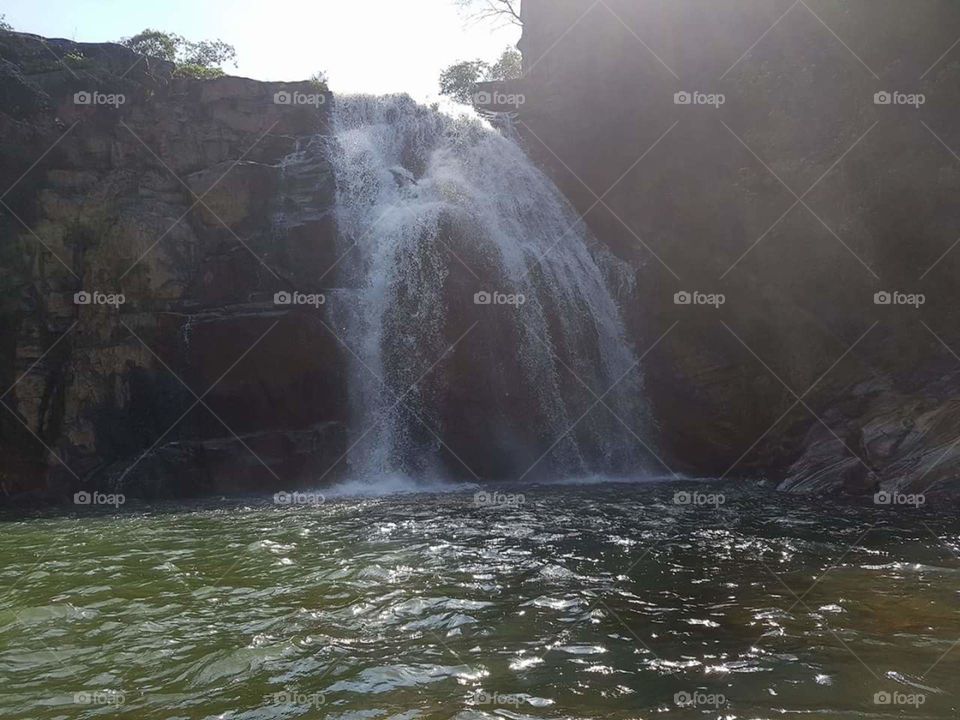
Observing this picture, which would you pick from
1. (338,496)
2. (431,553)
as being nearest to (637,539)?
(431,553)

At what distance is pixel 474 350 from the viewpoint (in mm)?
16469

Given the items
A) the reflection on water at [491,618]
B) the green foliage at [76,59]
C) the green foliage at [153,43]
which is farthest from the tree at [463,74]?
the reflection on water at [491,618]

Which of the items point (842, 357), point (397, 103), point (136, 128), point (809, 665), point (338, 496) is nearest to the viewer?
point (809, 665)

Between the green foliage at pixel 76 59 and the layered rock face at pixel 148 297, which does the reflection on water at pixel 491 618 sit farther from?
the green foliage at pixel 76 59

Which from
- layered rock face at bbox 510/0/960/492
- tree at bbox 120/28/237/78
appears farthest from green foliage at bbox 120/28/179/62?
layered rock face at bbox 510/0/960/492

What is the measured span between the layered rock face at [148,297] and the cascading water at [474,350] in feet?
3.14

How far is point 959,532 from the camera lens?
9281mm

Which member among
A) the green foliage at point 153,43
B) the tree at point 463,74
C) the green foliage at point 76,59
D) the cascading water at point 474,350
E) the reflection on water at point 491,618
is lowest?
the reflection on water at point 491,618

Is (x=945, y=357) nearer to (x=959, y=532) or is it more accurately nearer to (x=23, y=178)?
(x=959, y=532)

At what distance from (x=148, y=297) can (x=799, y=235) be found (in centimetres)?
1407

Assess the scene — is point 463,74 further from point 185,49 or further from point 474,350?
point 474,350

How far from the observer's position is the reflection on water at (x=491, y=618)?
4.91m

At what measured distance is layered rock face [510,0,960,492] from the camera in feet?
51.4

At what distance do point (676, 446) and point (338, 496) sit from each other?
7505 millimetres
